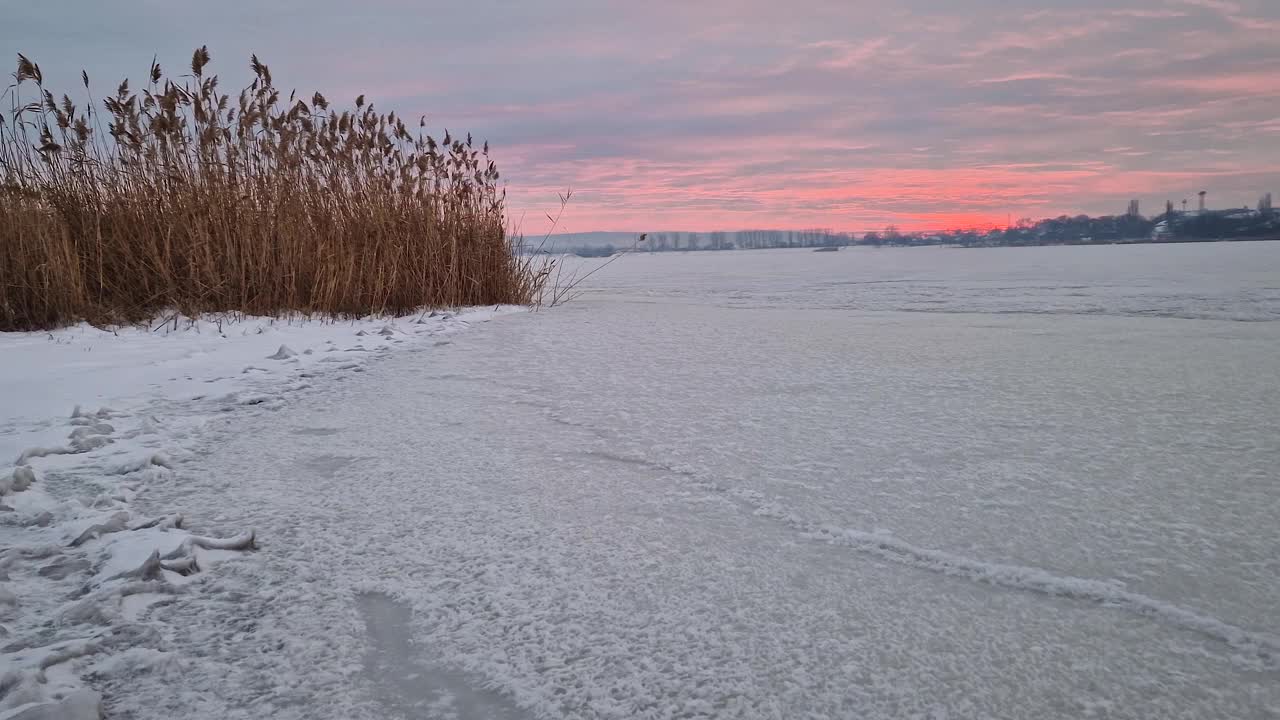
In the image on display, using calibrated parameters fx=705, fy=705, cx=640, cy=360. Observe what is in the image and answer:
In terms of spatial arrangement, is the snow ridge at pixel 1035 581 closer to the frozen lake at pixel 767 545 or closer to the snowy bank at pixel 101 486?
the frozen lake at pixel 767 545

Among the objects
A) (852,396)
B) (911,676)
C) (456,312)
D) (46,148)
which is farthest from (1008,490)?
(46,148)

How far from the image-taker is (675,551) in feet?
3.34

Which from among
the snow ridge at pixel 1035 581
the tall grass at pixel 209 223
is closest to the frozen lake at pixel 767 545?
the snow ridge at pixel 1035 581

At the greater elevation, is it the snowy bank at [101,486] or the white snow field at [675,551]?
the snowy bank at [101,486]

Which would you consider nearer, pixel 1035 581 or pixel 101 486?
pixel 1035 581

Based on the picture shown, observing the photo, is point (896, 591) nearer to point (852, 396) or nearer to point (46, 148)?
point (852, 396)

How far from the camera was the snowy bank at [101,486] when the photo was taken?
0.75m

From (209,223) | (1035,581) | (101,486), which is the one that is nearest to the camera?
(1035,581)

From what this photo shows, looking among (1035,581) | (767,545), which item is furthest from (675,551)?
(1035,581)

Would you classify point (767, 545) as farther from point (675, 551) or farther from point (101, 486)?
point (101, 486)

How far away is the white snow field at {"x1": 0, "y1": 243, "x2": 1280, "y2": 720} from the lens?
2.34ft

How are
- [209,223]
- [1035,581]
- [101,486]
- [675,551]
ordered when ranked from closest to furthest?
[1035,581], [675,551], [101,486], [209,223]

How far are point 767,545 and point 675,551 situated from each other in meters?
0.14

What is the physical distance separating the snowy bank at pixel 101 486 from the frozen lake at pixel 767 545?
0.08 metres
